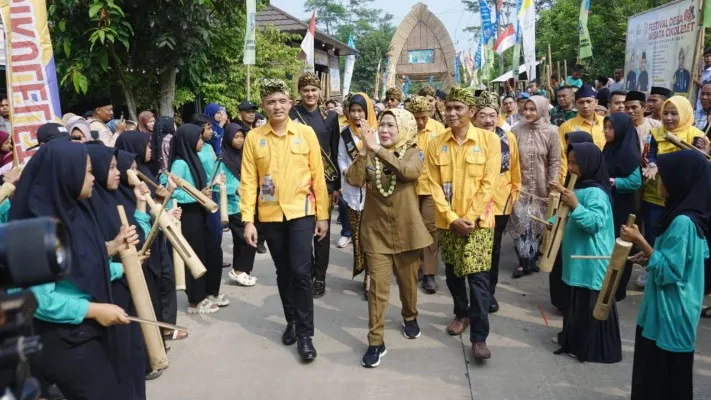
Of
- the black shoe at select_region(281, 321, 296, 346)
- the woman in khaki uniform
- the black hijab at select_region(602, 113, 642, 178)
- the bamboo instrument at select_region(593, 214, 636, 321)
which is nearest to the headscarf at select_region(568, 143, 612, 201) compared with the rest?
the bamboo instrument at select_region(593, 214, 636, 321)

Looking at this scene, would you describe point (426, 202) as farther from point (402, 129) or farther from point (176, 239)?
Answer: point (176, 239)

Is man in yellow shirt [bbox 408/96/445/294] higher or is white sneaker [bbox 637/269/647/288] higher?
man in yellow shirt [bbox 408/96/445/294]

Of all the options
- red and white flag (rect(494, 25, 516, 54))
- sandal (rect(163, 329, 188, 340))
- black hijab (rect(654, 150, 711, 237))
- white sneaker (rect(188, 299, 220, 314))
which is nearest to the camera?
black hijab (rect(654, 150, 711, 237))

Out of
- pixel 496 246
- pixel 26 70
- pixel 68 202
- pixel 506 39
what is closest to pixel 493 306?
pixel 496 246

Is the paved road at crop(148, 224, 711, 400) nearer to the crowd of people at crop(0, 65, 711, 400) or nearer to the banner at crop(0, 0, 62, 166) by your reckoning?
the crowd of people at crop(0, 65, 711, 400)

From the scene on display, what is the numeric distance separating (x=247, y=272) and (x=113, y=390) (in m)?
3.71

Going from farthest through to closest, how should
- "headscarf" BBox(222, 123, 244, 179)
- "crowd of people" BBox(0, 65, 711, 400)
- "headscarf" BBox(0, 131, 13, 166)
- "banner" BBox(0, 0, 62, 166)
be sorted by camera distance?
"headscarf" BBox(222, 123, 244, 179)
"headscarf" BBox(0, 131, 13, 166)
"banner" BBox(0, 0, 62, 166)
"crowd of people" BBox(0, 65, 711, 400)

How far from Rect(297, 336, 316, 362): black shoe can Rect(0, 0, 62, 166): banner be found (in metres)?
2.97

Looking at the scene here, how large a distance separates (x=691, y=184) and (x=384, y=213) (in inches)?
79.2

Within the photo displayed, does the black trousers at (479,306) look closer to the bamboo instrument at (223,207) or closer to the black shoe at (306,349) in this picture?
the black shoe at (306,349)

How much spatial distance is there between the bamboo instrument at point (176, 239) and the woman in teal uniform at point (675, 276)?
241 cm

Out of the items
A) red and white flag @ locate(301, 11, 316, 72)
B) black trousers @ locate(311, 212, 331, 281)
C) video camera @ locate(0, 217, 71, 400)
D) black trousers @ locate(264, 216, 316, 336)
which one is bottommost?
black trousers @ locate(311, 212, 331, 281)

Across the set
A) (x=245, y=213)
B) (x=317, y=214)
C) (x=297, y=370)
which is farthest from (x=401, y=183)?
(x=297, y=370)

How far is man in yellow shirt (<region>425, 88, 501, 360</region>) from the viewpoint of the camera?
13.6 ft
